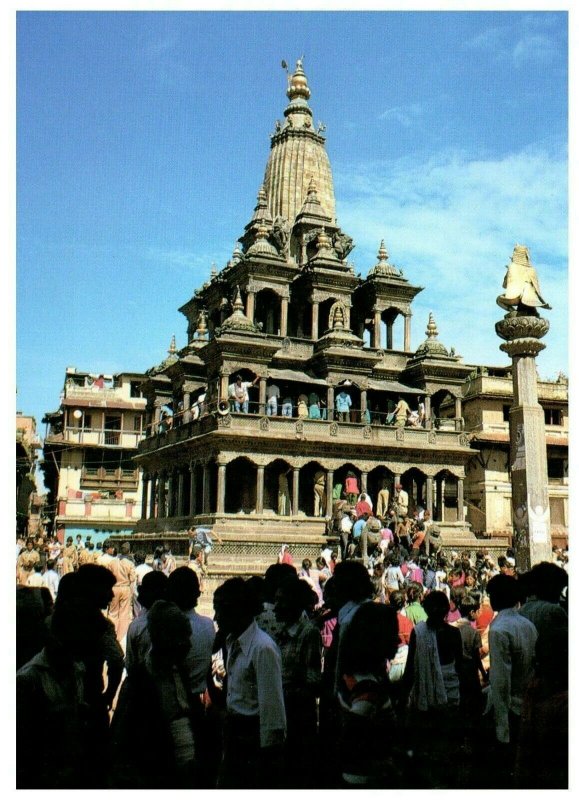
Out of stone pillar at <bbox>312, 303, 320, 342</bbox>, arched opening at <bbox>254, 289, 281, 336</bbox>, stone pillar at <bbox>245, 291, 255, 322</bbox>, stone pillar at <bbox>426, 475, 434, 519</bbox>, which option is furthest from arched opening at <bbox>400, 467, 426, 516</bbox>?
stone pillar at <bbox>245, 291, 255, 322</bbox>

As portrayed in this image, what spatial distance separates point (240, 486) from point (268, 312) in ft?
32.6

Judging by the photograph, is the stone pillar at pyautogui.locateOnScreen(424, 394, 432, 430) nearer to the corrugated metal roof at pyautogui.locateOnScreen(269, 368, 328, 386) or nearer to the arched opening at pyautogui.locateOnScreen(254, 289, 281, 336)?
the corrugated metal roof at pyautogui.locateOnScreen(269, 368, 328, 386)

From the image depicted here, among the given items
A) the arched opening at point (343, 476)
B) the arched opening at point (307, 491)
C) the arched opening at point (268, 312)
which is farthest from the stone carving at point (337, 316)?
the arched opening at point (307, 491)

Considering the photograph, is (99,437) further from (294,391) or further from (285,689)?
(285,689)

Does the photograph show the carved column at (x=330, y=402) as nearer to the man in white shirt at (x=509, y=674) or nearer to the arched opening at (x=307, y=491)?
the arched opening at (x=307, y=491)

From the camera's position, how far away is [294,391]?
34.5 m

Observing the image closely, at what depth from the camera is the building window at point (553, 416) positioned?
4562 centimetres

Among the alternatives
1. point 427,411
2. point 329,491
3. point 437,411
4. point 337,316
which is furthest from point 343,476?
point 437,411

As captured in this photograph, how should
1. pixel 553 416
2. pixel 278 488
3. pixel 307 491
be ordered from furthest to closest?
pixel 553 416
pixel 307 491
pixel 278 488

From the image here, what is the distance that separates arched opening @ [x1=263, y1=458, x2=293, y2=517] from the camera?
32.5 m

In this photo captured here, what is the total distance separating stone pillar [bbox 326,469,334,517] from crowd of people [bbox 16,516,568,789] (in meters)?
22.9

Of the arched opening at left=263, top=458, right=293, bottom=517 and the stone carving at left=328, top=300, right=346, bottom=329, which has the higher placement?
the stone carving at left=328, top=300, right=346, bottom=329

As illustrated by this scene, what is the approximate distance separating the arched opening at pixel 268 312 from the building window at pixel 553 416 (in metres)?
18.2

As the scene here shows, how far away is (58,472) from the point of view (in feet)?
173
